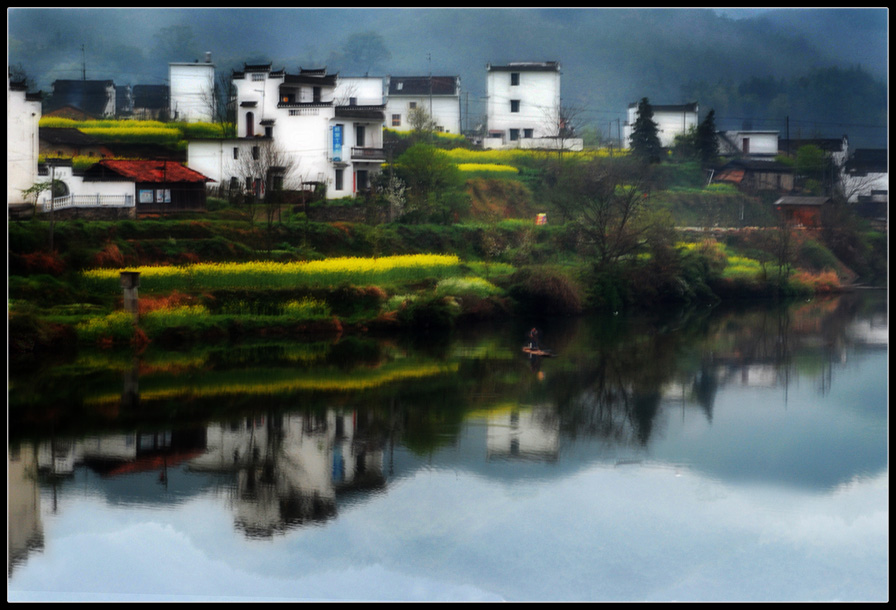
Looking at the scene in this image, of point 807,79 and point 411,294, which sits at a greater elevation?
point 807,79

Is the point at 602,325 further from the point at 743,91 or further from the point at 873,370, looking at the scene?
the point at 743,91

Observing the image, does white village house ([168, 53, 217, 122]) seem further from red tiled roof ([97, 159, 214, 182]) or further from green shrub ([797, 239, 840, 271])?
green shrub ([797, 239, 840, 271])

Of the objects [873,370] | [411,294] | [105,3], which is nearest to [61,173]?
[411,294]

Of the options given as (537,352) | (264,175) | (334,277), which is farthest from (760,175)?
(264,175)

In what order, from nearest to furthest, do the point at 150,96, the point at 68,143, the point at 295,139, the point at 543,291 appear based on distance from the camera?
the point at 543,291
the point at 68,143
the point at 295,139
the point at 150,96

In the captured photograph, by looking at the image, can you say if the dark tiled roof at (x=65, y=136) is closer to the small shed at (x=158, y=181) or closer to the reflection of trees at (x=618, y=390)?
the small shed at (x=158, y=181)

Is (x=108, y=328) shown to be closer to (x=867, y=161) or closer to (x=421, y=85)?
(x=421, y=85)
